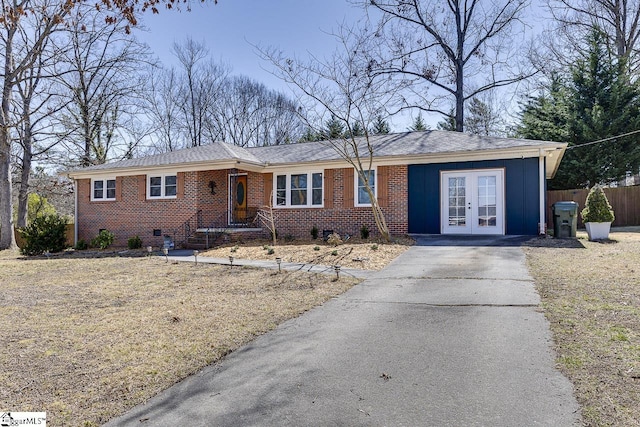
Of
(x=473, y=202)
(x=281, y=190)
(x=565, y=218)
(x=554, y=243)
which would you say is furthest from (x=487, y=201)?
(x=281, y=190)

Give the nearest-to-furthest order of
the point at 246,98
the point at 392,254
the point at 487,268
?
1. the point at 487,268
2. the point at 392,254
3. the point at 246,98

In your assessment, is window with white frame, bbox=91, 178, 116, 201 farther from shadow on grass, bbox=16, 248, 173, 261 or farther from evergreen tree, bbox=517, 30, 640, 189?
evergreen tree, bbox=517, 30, 640, 189

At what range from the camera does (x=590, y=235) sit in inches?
470

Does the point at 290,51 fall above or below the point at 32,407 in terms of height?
above

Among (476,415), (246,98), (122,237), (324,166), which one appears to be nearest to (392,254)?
(324,166)

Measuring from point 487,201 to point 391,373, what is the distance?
35.0 ft

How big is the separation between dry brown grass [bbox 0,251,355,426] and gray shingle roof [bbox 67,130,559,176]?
6823 mm

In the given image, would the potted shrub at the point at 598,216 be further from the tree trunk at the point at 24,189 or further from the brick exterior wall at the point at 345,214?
the tree trunk at the point at 24,189

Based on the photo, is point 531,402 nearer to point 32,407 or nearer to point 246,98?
point 32,407

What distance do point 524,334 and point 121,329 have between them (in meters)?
4.44

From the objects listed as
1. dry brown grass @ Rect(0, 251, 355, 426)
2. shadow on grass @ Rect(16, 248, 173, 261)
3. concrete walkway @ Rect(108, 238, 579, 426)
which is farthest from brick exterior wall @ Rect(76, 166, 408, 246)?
concrete walkway @ Rect(108, 238, 579, 426)

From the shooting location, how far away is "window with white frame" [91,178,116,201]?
17141 mm

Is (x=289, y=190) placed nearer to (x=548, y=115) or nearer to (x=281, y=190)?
(x=281, y=190)

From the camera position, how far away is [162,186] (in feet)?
52.2
